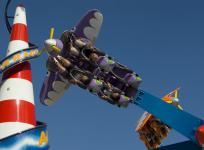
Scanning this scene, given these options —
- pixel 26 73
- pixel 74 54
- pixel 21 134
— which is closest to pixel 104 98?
pixel 74 54

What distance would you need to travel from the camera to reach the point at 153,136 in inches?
475

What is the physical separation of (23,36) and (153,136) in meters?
5.60

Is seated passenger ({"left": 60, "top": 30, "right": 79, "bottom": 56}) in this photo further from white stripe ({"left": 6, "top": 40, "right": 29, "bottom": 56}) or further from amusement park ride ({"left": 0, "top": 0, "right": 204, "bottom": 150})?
white stripe ({"left": 6, "top": 40, "right": 29, "bottom": 56})

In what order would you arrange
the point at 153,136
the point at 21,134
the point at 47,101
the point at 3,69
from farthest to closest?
the point at 153,136
the point at 47,101
the point at 3,69
the point at 21,134

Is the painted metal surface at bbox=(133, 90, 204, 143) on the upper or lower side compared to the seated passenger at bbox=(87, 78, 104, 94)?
lower

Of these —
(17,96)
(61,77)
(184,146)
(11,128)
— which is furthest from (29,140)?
(184,146)

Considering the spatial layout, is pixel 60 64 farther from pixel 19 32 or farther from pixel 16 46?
pixel 19 32

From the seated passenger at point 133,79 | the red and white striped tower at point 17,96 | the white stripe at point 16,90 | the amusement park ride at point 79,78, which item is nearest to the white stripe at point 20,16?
the amusement park ride at point 79,78

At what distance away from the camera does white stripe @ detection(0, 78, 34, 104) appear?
7121mm

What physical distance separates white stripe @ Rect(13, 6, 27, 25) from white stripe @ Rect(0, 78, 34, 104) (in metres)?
1.57

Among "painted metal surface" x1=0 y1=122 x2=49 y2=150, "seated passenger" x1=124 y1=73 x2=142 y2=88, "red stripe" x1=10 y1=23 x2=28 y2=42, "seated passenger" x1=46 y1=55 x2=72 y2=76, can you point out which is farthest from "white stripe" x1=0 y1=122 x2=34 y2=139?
"seated passenger" x1=124 y1=73 x2=142 y2=88

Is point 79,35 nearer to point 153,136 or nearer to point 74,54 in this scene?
point 74,54

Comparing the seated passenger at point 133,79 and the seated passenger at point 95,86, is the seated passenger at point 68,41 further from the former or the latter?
the seated passenger at point 133,79

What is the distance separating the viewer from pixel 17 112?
686 cm
